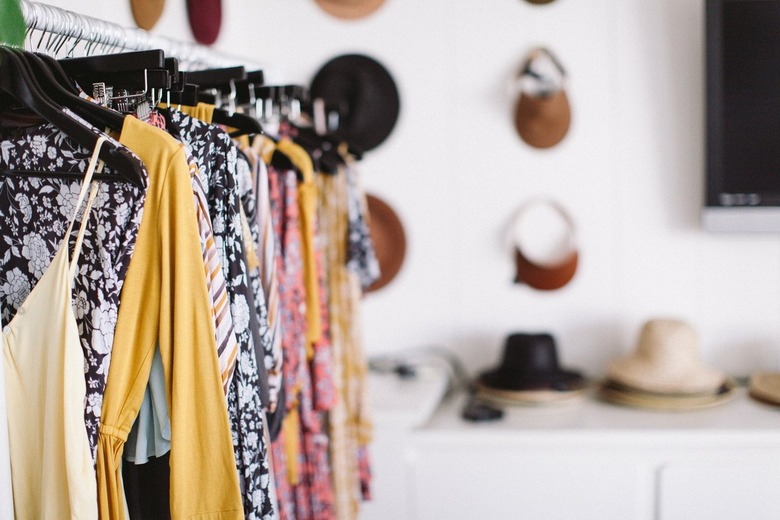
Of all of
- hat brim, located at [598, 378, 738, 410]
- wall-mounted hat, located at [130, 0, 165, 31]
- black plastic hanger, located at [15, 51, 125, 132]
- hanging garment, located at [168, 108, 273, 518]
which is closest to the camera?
black plastic hanger, located at [15, 51, 125, 132]

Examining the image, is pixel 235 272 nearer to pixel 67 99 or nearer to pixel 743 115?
pixel 67 99

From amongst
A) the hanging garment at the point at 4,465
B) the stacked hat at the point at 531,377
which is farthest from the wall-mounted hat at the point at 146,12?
the stacked hat at the point at 531,377

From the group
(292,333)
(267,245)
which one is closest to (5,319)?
(267,245)

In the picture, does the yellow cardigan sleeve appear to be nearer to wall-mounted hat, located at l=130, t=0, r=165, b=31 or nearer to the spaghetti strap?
the spaghetti strap

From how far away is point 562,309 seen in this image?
223 cm

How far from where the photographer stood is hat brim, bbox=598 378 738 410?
1.91 meters

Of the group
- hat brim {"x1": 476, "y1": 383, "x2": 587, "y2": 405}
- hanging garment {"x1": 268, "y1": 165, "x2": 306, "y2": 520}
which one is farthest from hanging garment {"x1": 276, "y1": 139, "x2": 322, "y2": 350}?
hat brim {"x1": 476, "y1": 383, "x2": 587, "y2": 405}

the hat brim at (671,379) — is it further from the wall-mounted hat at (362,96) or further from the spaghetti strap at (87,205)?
the spaghetti strap at (87,205)

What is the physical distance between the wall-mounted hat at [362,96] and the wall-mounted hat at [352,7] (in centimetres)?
12

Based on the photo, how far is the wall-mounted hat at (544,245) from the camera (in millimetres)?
2170

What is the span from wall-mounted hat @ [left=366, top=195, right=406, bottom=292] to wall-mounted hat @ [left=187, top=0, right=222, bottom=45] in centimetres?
67

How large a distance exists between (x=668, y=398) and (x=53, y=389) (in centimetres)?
159

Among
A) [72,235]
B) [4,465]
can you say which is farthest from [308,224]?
[4,465]

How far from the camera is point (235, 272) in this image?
38.1 inches
